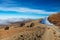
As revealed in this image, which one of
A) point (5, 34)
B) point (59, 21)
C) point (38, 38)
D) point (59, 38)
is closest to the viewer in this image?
point (38, 38)

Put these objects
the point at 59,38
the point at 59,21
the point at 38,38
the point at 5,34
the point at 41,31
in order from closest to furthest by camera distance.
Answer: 1. the point at 38,38
2. the point at 41,31
3. the point at 59,38
4. the point at 5,34
5. the point at 59,21

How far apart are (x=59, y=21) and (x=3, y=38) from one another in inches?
507

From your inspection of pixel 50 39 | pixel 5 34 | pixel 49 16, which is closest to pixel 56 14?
pixel 49 16

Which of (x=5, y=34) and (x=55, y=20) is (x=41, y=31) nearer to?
(x=5, y=34)

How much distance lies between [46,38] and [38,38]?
2.18 ft

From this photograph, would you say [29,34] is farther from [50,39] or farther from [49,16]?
[49,16]

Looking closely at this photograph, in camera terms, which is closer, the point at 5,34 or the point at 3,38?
the point at 3,38

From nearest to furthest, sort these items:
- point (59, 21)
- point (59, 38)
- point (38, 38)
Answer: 1. point (38, 38)
2. point (59, 38)
3. point (59, 21)

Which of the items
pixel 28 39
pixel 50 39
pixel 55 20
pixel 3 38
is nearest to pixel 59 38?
pixel 50 39

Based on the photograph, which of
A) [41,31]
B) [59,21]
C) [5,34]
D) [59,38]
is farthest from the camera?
[59,21]

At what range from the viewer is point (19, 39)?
398 inches

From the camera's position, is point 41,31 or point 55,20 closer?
point 41,31

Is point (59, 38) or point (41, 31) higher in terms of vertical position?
point (41, 31)

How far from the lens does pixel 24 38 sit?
32.3ft
